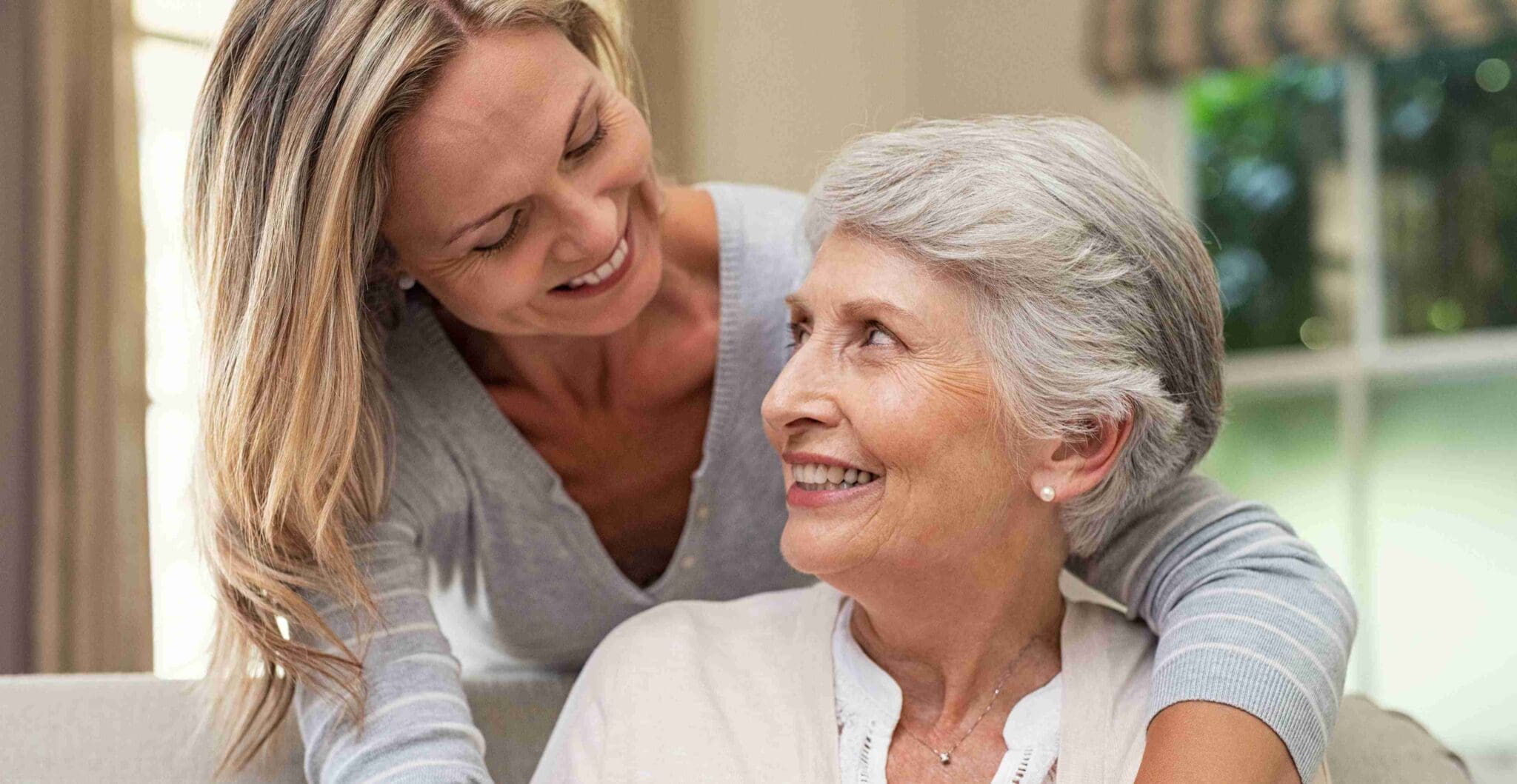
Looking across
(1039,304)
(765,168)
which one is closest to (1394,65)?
(765,168)

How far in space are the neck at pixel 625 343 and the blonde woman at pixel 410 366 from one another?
0.09m

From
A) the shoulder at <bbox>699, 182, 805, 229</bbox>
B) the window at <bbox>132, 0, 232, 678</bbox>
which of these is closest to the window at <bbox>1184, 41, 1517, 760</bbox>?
the shoulder at <bbox>699, 182, 805, 229</bbox>

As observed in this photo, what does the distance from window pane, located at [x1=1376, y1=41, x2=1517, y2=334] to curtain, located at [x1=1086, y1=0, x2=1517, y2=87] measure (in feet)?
0.41

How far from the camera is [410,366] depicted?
1.81m

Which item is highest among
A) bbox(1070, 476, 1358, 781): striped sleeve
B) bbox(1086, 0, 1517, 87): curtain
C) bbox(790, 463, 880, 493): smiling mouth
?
bbox(1086, 0, 1517, 87): curtain

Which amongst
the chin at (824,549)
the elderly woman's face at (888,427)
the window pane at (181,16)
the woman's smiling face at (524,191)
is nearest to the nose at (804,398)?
the elderly woman's face at (888,427)

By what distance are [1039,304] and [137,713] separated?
1.14 m

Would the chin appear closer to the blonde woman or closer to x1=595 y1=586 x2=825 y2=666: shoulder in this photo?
x1=595 y1=586 x2=825 y2=666: shoulder

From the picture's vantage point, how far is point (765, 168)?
198 inches

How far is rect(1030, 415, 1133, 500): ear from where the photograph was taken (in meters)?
1.54

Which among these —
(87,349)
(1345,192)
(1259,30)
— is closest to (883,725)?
(87,349)

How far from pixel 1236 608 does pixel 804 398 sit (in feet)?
1.59

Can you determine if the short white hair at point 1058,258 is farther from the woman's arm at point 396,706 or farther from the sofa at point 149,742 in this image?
the woman's arm at point 396,706

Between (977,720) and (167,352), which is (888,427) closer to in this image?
(977,720)
